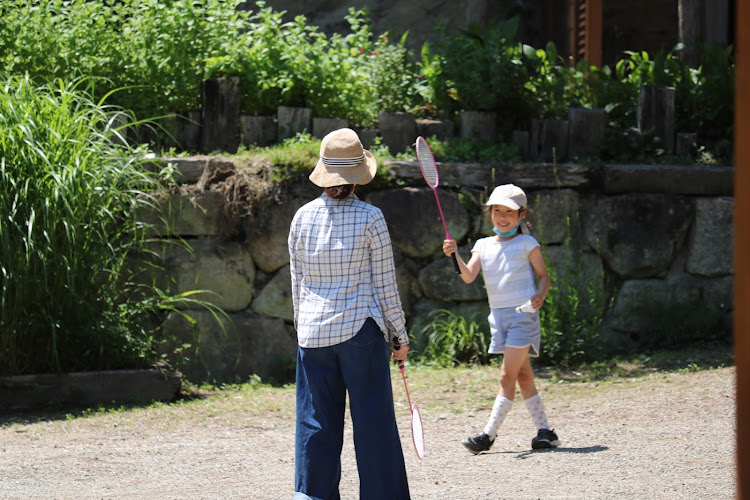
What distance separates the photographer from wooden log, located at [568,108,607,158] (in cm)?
695

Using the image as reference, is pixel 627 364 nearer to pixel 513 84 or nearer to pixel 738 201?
pixel 513 84

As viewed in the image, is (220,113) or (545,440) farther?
(220,113)

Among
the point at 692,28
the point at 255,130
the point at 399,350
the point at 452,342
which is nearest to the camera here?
the point at 399,350

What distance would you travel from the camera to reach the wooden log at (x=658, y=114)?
7062 millimetres

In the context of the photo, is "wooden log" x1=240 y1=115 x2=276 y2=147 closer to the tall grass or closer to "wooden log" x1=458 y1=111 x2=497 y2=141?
the tall grass

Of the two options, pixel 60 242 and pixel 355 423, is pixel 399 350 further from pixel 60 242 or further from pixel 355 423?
pixel 60 242

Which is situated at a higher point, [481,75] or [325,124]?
[481,75]

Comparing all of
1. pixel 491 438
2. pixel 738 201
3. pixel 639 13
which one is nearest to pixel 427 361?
pixel 491 438

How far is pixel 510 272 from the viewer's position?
4176 mm

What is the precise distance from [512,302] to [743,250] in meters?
3.11

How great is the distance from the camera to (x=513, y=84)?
710 cm

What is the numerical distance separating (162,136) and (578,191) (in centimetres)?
325

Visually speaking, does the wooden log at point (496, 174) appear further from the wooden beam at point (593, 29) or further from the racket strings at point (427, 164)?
the wooden beam at point (593, 29)

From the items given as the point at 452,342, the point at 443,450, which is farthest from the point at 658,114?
the point at 443,450
